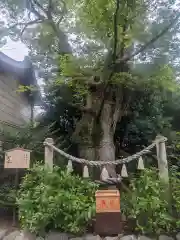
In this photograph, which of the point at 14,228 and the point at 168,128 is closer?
the point at 14,228

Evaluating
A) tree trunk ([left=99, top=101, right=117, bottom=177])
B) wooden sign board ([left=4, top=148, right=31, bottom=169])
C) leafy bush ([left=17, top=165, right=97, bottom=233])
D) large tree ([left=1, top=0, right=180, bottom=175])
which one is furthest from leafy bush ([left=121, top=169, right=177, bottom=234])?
wooden sign board ([left=4, top=148, right=31, bottom=169])

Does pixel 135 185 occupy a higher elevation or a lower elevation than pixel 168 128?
lower

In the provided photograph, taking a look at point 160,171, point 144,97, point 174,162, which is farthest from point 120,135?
point 160,171

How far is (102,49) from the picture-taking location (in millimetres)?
5527

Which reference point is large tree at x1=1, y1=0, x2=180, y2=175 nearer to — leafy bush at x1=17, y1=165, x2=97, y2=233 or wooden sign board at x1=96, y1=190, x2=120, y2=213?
leafy bush at x1=17, y1=165, x2=97, y2=233

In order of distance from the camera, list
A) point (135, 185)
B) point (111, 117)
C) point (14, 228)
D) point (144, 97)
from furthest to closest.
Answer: point (144, 97)
point (111, 117)
point (14, 228)
point (135, 185)

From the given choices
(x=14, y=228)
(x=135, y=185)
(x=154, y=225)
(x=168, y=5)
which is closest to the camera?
(x=154, y=225)

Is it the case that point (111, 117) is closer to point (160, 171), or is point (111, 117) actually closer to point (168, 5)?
point (160, 171)

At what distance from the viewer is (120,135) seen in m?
7.58

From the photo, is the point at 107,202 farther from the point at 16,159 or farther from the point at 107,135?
the point at 107,135

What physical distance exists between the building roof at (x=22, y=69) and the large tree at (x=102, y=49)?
929 mm

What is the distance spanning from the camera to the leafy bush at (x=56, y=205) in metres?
3.55

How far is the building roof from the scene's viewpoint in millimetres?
7570

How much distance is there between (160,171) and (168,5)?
3440 millimetres
